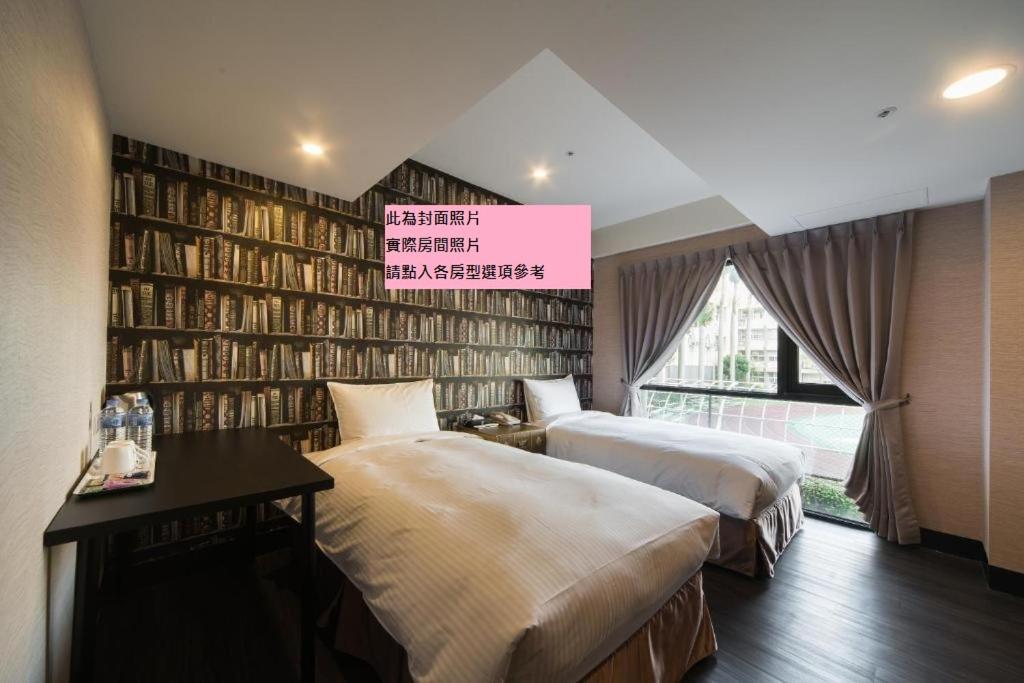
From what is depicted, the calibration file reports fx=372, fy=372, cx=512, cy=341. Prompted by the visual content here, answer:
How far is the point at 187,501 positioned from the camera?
1.07 metres

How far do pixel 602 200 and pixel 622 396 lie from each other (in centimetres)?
217

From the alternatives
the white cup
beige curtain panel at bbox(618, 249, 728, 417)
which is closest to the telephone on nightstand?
beige curtain panel at bbox(618, 249, 728, 417)

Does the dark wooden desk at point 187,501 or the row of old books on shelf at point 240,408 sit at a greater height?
the row of old books on shelf at point 240,408

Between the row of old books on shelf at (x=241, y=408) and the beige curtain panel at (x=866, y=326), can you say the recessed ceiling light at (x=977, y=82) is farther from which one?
the row of old books on shelf at (x=241, y=408)

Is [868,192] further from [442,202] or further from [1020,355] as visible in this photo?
[442,202]

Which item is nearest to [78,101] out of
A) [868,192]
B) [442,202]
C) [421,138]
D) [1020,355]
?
[421,138]

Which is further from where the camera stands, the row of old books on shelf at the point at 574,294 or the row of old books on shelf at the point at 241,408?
the row of old books on shelf at the point at 574,294

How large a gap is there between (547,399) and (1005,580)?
2.99m

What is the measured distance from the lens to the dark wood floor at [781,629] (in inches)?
58.2

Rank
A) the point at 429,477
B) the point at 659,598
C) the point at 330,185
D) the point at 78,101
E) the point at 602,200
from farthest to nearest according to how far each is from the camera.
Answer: the point at 602,200 < the point at 330,185 < the point at 429,477 < the point at 659,598 < the point at 78,101

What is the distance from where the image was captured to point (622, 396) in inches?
170

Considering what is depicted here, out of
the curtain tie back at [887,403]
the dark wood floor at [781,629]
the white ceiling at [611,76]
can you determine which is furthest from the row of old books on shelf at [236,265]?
the curtain tie back at [887,403]
